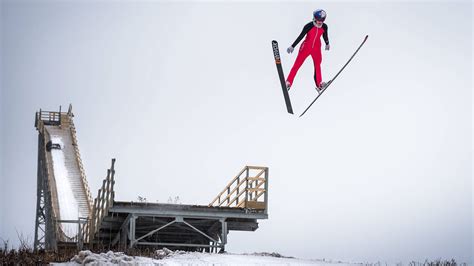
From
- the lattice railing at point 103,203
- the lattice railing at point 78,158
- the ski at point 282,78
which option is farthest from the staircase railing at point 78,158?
the ski at point 282,78

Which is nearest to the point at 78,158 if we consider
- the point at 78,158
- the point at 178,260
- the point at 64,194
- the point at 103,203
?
the point at 78,158

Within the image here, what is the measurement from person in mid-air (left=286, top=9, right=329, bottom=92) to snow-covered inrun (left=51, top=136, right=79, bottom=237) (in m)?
16.7

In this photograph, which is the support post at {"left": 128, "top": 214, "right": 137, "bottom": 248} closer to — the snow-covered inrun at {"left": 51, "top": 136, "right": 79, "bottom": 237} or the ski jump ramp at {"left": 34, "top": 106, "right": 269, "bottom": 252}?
the ski jump ramp at {"left": 34, "top": 106, "right": 269, "bottom": 252}

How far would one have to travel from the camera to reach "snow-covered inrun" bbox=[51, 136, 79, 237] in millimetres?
37844

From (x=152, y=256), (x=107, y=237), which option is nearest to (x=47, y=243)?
(x=107, y=237)

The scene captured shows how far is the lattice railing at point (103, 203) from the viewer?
86.3 feet

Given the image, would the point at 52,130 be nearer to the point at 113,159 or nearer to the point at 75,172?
the point at 75,172

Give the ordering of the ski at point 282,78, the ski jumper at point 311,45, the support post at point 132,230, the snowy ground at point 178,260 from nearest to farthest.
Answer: the snowy ground at point 178,260, the ski jumper at point 311,45, the ski at point 282,78, the support post at point 132,230

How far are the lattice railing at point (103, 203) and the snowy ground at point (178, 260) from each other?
4.93 metres

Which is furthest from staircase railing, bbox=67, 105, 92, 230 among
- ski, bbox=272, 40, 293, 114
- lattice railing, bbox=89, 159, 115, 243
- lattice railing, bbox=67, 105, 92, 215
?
ski, bbox=272, 40, 293, 114

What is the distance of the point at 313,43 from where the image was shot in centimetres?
2303

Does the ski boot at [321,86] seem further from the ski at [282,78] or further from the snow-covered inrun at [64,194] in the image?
the snow-covered inrun at [64,194]

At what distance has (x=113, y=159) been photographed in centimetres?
2591

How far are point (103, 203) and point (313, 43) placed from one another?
30.1 feet
